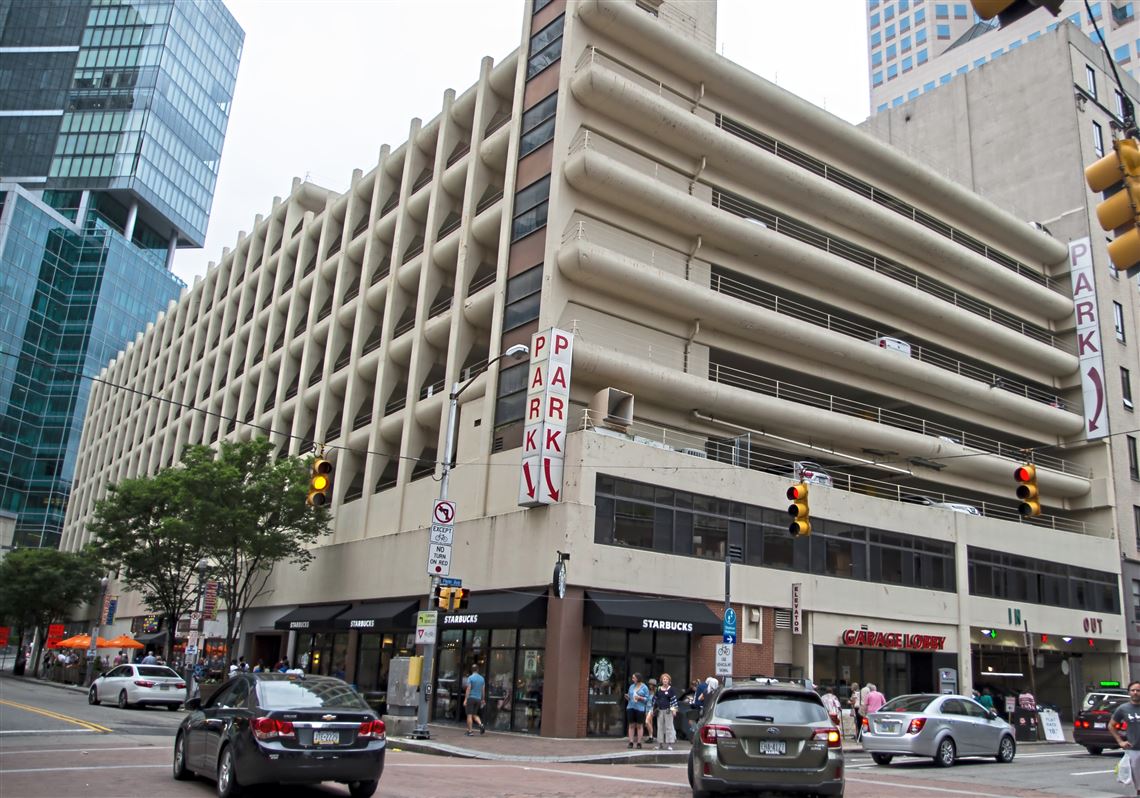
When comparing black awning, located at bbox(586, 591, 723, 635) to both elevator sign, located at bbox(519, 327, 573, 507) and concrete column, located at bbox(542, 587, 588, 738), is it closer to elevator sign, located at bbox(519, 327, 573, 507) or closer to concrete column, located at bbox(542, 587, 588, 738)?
concrete column, located at bbox(542, 587, 588, 738)

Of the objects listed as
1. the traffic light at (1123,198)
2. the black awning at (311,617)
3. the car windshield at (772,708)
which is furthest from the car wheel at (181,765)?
the black awning at (311,617)

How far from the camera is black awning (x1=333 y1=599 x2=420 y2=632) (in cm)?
3284

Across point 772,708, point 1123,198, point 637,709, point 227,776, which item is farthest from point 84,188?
point 1123,198

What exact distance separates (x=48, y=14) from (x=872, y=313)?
146361 millimetres

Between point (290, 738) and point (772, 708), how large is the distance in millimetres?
5966

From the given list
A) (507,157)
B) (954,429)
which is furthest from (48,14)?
(954,429)

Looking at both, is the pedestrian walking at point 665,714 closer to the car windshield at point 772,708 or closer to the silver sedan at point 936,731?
the silver sedan at point 936,731

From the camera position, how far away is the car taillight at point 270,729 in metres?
11.2

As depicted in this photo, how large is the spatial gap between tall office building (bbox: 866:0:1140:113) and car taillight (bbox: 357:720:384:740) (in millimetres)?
76130

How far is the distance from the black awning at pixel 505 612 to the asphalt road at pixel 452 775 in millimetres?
6186

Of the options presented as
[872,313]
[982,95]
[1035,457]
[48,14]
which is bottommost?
[1035,457]

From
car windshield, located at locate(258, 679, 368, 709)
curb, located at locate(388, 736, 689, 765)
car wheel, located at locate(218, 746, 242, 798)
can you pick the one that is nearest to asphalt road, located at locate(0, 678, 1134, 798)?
car wheel, located at locate(218, 746, 242, 798)

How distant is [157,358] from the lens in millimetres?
76125

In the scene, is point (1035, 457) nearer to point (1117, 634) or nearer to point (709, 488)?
point (1117, 634)
